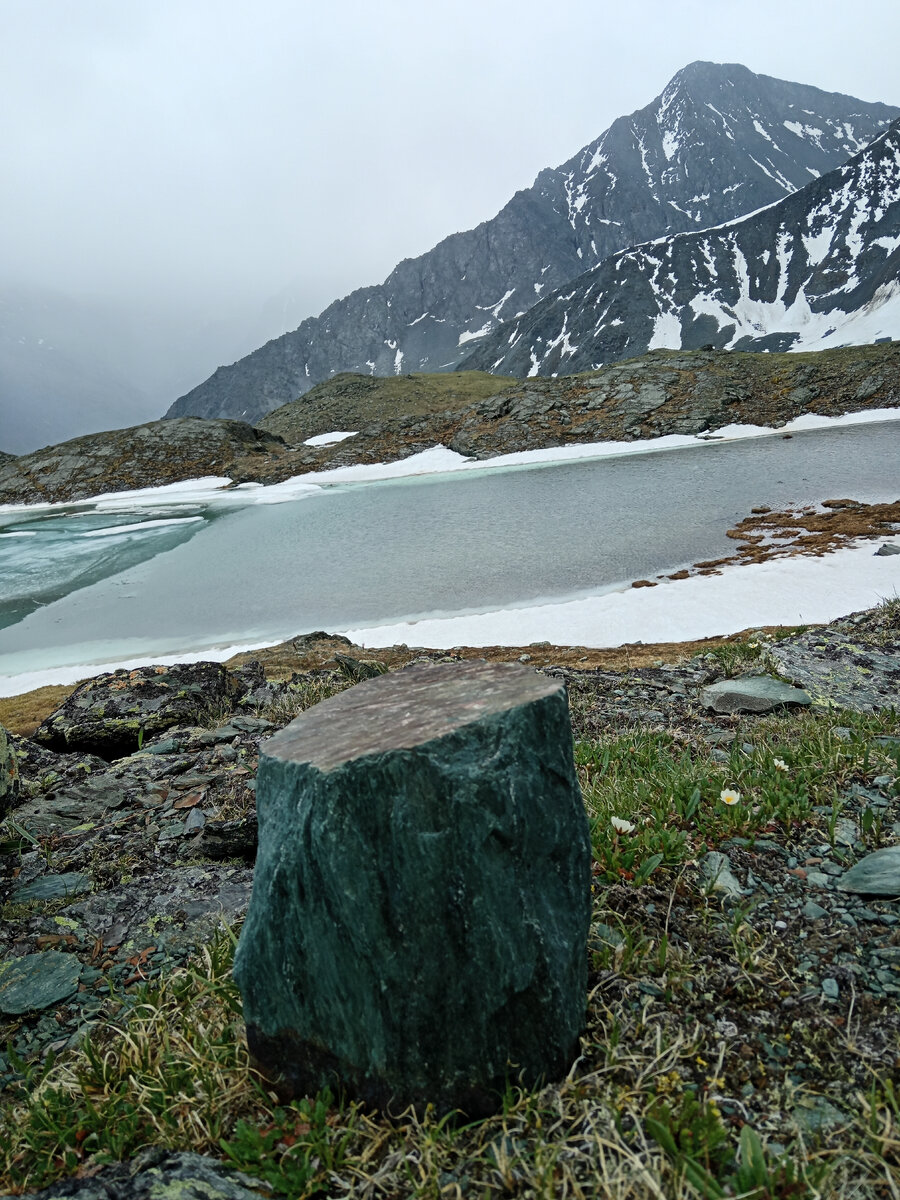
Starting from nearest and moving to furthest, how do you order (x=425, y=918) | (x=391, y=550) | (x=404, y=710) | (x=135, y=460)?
(x=425, y=918) < (x=404, y=710) < (x=391, y=550) < (x=135, y=460)

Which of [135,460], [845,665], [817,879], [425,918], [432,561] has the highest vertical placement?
[135,460]

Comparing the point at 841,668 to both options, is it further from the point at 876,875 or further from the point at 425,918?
the point at 425,918

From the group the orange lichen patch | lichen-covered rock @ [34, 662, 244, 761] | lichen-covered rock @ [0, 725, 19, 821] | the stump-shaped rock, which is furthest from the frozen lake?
the stump-shaped rock

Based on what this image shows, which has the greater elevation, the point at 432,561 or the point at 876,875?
the point at 876,875

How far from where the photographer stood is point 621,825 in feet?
12.8

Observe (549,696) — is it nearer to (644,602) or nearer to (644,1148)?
(644,1148)

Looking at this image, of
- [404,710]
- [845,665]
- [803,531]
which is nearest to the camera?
[404,710]

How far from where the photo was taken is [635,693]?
9.41 meters

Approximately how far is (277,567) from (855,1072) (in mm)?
31923

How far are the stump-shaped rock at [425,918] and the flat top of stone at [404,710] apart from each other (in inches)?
0.9

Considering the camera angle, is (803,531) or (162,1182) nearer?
(162,1182)

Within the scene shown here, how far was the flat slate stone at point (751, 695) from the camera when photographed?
760 cm

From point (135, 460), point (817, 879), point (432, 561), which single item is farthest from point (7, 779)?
point (135, 460)

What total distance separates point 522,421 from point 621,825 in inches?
3622
